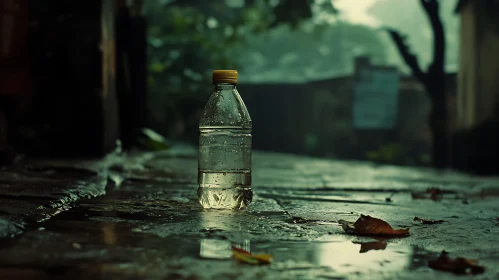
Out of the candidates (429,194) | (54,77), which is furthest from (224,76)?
(54,77)

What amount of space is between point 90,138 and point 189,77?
43.5 ft

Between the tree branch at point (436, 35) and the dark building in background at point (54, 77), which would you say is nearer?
the dark building in background at point (54, 77)

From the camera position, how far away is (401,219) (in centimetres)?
264

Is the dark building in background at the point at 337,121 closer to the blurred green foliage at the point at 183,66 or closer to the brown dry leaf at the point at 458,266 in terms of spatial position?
the blurred green foliage at the point at 183,66

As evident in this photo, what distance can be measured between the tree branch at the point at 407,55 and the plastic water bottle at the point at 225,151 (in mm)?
7682

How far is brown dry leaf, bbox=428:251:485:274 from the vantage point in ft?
5.30

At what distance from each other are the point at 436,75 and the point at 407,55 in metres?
0.56

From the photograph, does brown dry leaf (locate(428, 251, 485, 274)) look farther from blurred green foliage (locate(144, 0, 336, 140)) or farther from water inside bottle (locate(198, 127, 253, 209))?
blurred green foliage (locate(144, 0, 336, 140))

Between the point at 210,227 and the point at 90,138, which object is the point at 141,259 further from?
the point at 90,138

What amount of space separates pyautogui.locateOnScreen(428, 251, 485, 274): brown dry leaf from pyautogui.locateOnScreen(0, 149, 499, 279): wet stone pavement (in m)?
0.03

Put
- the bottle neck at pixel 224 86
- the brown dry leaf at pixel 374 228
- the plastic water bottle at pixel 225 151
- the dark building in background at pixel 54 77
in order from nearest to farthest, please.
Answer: the brown dry leaf at pixel 374 228
the bottle neck at pixel 224 86
the plastic water bottle at pixel 225 151
the dark building in background at pixel 54 77

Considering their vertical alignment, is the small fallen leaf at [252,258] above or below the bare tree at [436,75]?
below

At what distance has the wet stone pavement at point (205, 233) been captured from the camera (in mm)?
1557

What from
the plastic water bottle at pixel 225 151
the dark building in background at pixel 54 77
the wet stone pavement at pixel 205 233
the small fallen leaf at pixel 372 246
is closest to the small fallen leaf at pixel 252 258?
the wet stone pavement at pixel 205 233
